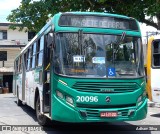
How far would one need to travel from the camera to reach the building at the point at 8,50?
45984 mm

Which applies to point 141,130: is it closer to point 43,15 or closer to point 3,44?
point 43,15

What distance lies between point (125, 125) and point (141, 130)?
1.00m

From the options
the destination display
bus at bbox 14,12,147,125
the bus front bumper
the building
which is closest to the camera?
the bus front bumper

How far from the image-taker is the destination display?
345 inches

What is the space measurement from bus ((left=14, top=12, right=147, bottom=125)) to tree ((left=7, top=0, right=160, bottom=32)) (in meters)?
11.6

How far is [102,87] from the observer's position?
8.27 metres

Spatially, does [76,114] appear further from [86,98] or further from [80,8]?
[80,8]

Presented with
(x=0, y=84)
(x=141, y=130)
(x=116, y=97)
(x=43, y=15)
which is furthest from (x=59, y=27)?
(x=0, y=84)

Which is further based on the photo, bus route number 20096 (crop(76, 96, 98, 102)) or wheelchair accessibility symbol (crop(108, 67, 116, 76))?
wheelchair accessibility symbol (crop(108, 67, 116, 76))

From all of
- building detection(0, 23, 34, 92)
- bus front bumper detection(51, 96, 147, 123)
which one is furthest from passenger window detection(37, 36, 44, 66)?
building detection(0, 23, 34, 92)

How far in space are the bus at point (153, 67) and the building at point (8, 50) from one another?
109 ft

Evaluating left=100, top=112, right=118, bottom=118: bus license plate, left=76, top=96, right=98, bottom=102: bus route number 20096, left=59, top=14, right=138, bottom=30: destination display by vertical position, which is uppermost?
left=59, top=14, right=138, bottom=30: destination display

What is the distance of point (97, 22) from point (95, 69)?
51.2 inches

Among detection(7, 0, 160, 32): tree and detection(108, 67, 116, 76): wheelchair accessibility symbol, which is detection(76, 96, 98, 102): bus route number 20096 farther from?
detection(7, 0, 160, 32): tree
